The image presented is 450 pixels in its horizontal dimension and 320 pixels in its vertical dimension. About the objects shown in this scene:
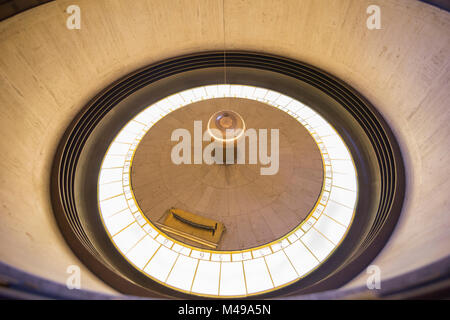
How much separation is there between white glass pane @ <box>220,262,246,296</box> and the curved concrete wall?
77.0 inches

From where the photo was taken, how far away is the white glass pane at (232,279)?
14.6 ft

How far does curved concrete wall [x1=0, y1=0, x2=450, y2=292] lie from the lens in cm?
369

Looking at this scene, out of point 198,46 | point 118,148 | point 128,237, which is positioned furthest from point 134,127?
point 128,237

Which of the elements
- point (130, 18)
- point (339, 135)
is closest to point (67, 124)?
point (130, 18)

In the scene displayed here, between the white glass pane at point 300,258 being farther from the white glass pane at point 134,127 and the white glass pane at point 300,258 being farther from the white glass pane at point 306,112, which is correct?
the white glass pane at point 134,127

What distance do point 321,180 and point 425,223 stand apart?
2.55m

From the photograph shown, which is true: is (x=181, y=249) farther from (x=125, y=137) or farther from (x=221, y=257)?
(x=125, y=137)

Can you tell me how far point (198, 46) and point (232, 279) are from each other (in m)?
5.87

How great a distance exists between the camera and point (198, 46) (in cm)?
661

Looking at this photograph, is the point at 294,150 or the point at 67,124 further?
the point at 294,150

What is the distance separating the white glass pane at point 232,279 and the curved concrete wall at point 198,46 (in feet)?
6.42

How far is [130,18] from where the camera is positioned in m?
5.25

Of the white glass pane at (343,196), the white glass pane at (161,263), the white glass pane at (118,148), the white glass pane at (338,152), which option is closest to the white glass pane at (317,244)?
the white glass pane at (343,196)

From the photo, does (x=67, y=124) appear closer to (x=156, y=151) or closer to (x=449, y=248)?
(x=156, y=151)
